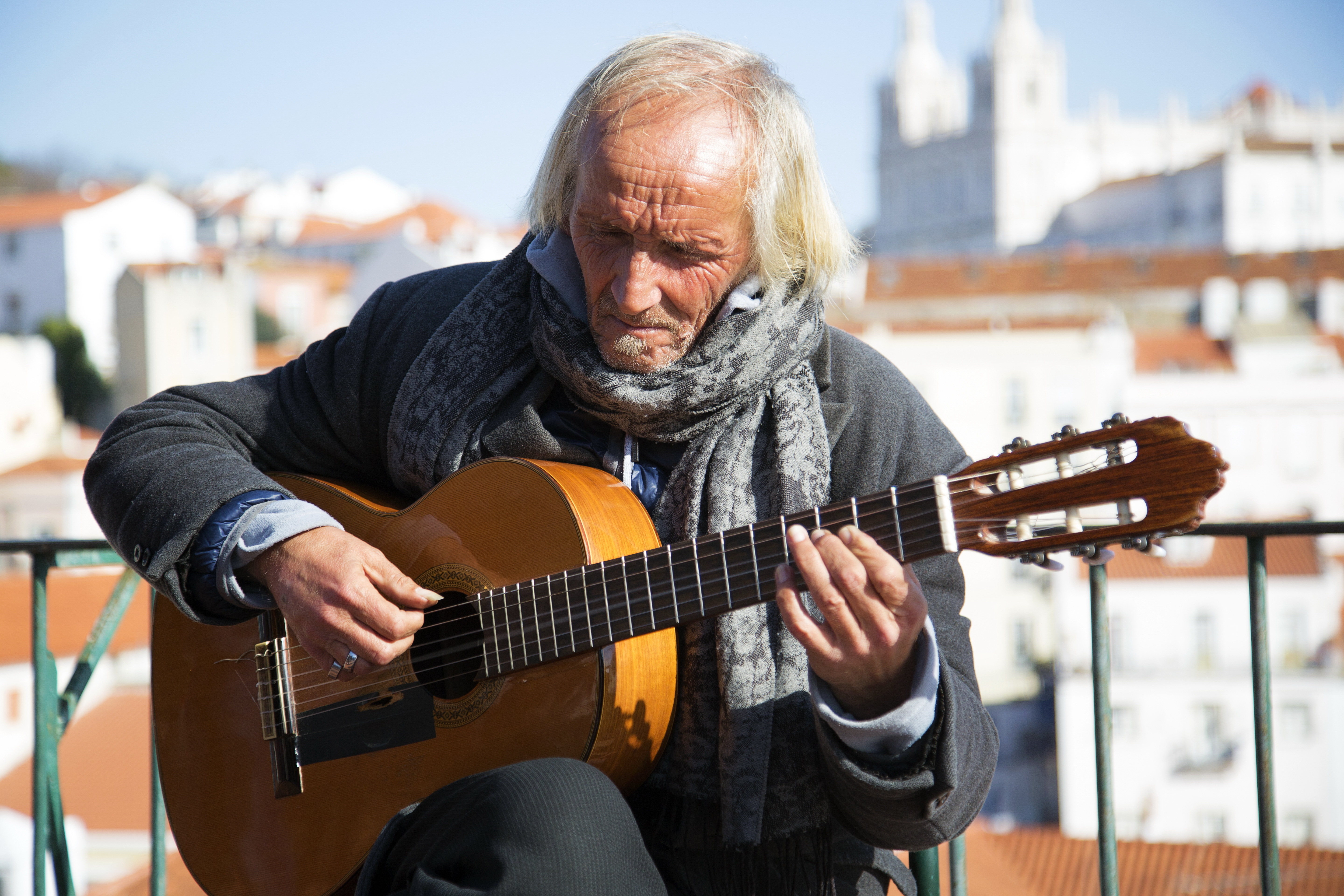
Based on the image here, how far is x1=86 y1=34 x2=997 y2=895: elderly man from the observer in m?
1.62

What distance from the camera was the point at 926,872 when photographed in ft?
7.05

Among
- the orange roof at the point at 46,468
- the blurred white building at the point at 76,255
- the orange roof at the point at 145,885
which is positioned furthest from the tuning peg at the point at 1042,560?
the blurred white building at the point at 76,255

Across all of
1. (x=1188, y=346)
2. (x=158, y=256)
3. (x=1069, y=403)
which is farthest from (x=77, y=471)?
(x=1188, y=346)

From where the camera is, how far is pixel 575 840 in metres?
1.48

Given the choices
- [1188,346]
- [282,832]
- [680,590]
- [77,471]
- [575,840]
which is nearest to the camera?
[575,840]

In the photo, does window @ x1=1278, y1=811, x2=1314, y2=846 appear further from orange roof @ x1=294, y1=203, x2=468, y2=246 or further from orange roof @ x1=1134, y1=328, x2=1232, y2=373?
orange roof @ x1=294, y1=203, x2=468, y2=246

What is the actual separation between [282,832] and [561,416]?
34.0 inches

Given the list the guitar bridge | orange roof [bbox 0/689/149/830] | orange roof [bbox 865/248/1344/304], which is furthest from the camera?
orange roof [bbox 865/248/1344/304]

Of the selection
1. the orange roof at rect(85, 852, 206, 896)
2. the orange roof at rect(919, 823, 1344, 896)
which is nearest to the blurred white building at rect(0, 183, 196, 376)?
the orange roof at rect(85, 852, 206, 896)

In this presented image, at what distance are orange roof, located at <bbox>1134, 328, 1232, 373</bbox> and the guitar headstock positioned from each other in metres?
34.7

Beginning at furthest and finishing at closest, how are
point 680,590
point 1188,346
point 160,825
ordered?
point 1188,346 < point 160,825 < point 680,590

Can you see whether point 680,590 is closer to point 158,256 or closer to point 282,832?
point 282,832

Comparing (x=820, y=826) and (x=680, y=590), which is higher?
(x=680, y=590)

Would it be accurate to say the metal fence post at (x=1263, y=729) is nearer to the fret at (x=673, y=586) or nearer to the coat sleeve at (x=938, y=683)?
the coat sleeve at (x=938, y=683)
